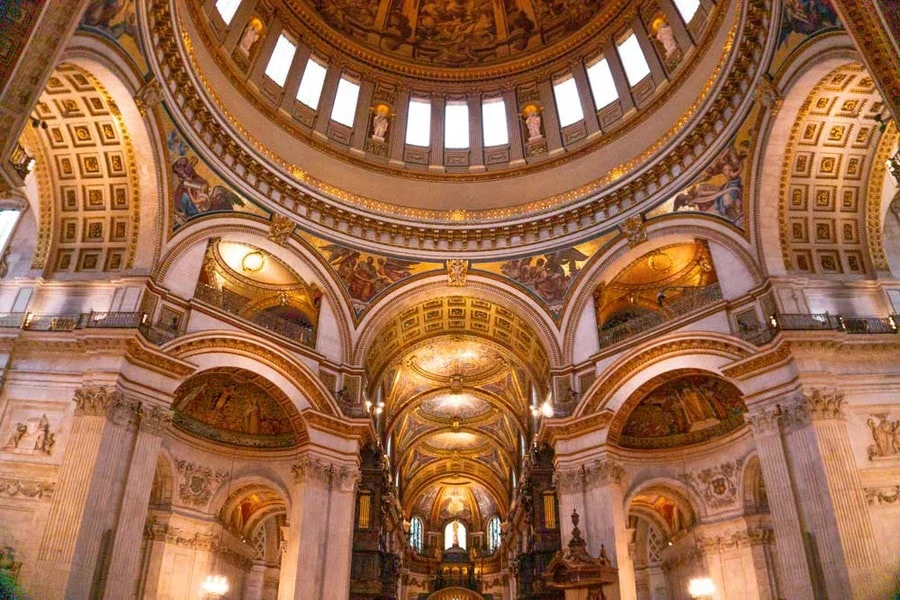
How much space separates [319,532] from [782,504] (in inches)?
461

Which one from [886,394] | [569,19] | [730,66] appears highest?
[569,19]

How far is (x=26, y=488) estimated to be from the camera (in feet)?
46.7

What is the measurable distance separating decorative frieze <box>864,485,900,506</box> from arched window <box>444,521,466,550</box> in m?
36.6

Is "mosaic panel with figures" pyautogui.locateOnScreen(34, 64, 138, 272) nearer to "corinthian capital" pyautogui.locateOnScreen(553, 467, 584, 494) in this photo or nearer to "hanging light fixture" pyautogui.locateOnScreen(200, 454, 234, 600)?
"hanging light fixture" pyautogui.locateOnScreen(200, 454, 234, 600)

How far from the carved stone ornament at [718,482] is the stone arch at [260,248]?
11460mm

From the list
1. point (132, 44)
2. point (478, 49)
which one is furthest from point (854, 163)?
point (132, 44)

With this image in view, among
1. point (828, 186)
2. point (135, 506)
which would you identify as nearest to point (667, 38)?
Answer: point (828, 186)

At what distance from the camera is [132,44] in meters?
15.2

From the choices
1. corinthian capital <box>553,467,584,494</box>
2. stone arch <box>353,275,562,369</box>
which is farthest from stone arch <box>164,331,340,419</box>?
corinthian capital <box>553,467,584,494</box>

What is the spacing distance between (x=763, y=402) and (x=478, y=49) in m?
17.1

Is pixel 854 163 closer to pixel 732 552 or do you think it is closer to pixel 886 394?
pixel 886 394

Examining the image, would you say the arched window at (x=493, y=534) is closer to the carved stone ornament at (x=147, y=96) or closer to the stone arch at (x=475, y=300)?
the stone arch at (x=475, y=300)

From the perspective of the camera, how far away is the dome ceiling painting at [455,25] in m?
24.1

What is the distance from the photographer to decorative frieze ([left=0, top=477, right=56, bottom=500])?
46.4ft
